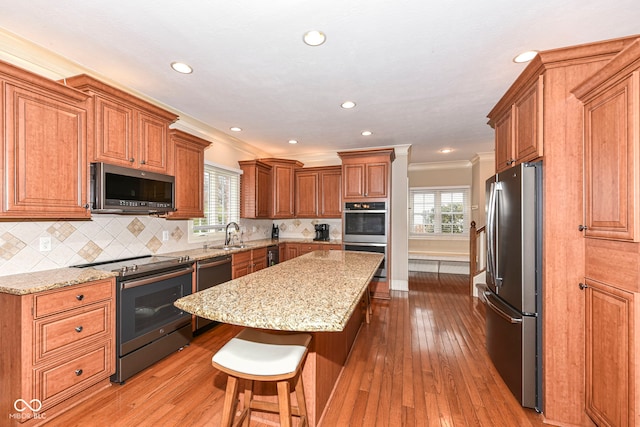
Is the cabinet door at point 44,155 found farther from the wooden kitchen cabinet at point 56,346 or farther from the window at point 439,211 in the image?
the window at point 439,211

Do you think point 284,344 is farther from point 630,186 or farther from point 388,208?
point 388,208

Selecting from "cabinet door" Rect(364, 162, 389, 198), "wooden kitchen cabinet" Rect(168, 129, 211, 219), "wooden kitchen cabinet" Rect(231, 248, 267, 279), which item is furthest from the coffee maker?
"wooden kitchen cabinet" Rect(168, 129, 211, 219)

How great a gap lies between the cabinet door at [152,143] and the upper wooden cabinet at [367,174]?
2718mm

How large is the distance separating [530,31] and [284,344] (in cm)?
260

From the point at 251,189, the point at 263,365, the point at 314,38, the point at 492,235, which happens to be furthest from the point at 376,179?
the point at 263,365

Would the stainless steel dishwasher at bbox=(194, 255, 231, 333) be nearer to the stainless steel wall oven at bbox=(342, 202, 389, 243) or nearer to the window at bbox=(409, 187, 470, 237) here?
the stainless steel wall oven at bbox=(342, 202, 389, 243)

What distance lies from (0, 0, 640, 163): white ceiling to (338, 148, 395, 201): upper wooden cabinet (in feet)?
3.86

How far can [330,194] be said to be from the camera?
16.6 ft

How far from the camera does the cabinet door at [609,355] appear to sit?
1398mm

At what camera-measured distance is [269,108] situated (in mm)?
3236

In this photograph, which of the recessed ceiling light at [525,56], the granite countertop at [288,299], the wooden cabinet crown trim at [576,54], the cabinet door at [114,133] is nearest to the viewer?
the granite countertop at [288,299]

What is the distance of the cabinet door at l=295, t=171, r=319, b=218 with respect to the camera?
16.9 ft

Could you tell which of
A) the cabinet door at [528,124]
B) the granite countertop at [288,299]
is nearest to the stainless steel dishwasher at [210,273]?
the granite countertop at [288,299]

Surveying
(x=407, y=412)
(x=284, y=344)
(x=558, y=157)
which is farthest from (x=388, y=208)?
(x=284, y=344)
